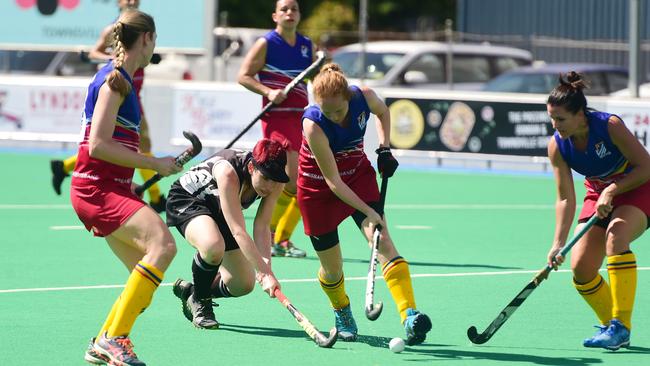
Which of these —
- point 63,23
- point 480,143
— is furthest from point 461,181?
point 63,23

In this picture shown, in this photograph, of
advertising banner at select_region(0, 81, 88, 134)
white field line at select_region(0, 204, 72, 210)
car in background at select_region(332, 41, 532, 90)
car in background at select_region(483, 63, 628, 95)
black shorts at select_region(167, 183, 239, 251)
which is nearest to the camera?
black shorts at select_region(167, 183, 239, 251)

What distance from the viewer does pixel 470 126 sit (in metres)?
15.8

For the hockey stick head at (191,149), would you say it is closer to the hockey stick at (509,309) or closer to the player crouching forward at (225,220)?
the player crouching forward at (225,220)

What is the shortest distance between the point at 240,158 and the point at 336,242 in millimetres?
693

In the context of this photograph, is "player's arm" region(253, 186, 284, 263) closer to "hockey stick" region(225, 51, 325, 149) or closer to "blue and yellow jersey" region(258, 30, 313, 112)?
"hockey stick" region(225, 51, 325, 149)

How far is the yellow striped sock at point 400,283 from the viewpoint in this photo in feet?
21.5

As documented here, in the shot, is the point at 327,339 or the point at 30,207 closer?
the point at 327,339

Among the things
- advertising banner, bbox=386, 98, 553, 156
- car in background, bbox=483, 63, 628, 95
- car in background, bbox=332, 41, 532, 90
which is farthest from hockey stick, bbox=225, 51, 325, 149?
car in background, bbox=332, 41, 532, 90

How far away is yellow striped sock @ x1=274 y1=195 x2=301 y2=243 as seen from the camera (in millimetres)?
9750

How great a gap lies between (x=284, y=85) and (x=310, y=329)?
4.01 m

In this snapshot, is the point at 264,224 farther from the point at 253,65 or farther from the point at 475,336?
the point at 253,65

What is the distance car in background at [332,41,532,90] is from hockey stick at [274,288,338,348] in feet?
40.9

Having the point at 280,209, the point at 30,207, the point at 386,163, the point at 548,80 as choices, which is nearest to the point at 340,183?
the point at 386,163

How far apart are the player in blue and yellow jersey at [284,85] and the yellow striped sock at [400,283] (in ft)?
10.1
